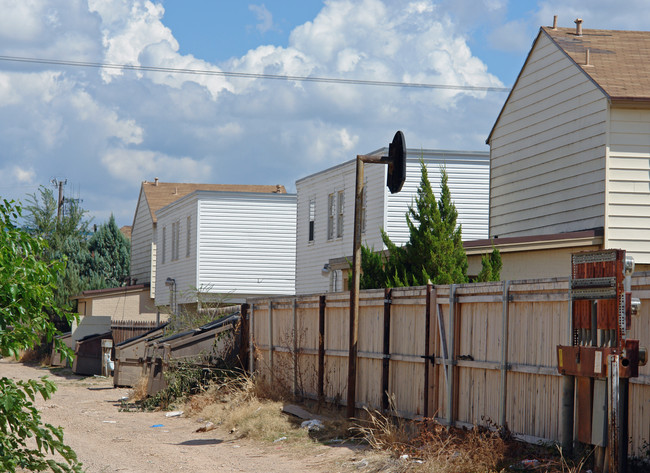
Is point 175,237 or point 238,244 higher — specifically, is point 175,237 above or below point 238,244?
above

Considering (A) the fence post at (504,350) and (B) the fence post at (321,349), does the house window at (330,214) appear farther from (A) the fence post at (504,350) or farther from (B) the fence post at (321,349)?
(A) the fence post at (504,350)

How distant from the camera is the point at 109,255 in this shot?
46812 millimetres

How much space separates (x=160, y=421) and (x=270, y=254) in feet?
59.9

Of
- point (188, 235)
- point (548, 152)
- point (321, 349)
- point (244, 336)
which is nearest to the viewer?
point (321, 349)

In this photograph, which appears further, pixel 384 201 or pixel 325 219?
pixel 325 219

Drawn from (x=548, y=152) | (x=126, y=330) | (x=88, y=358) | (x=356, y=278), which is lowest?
(x=88, y=358)

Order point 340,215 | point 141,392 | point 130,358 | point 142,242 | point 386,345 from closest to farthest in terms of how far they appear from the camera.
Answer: point 386,345, point 141,392, point 130,358, point 340,215, point 142,242

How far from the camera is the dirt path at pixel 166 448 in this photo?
10320 mm

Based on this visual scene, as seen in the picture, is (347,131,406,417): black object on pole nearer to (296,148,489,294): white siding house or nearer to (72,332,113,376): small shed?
(296,148,489,294): white siding house

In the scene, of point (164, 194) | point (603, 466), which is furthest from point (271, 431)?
point (164, 194)

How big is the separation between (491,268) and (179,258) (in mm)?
22375

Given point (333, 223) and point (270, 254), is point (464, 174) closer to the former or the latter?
point (333, 223)

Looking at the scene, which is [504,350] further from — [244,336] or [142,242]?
[142,242]

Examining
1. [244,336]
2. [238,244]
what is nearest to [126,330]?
[238,244]
